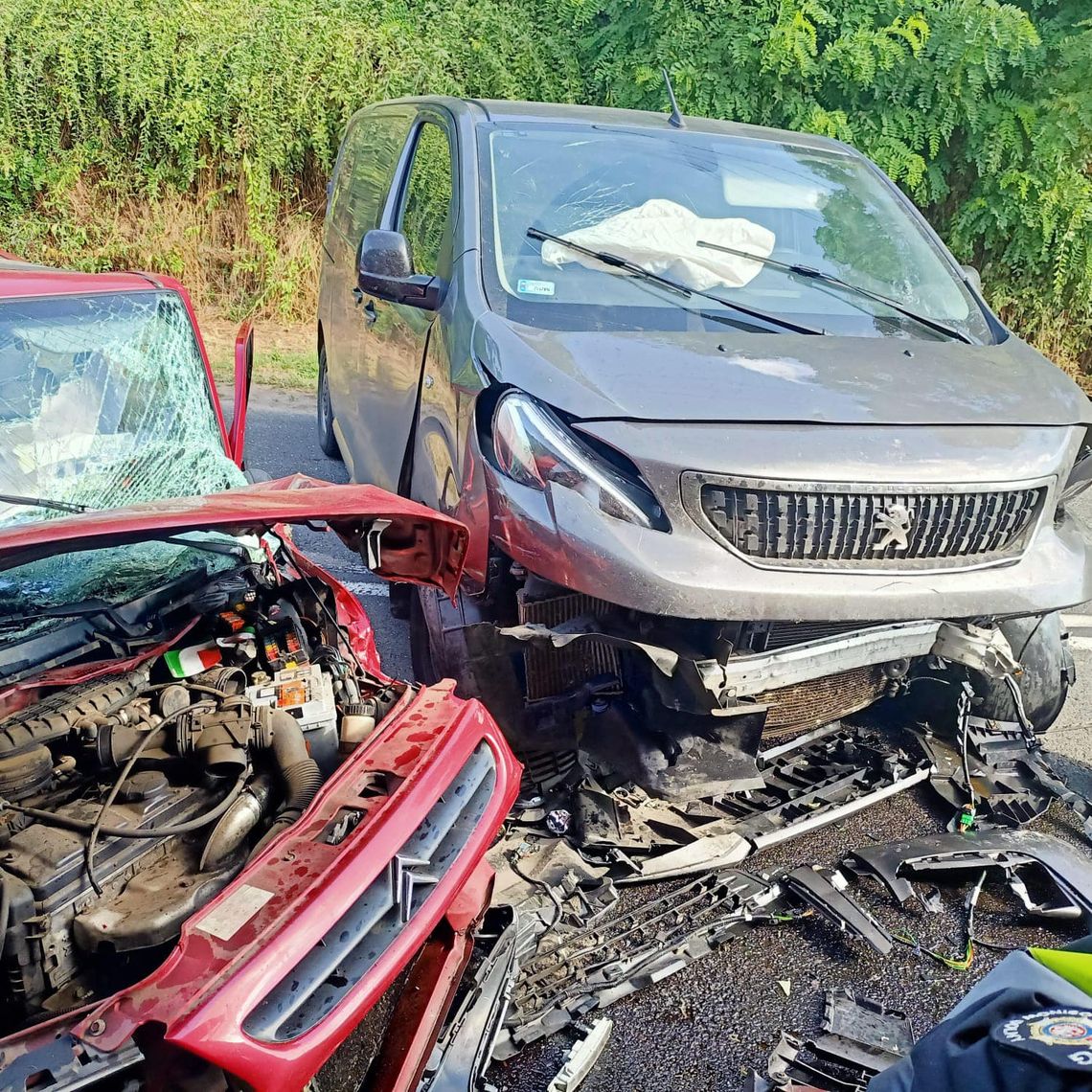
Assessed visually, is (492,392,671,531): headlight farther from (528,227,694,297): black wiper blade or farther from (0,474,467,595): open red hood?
(528,227,694,297): black wiper blade

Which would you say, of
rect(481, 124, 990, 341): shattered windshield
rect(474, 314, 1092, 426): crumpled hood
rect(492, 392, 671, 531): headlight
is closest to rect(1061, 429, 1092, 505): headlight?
rect(474, 314, 1092, 426): crumpled hood

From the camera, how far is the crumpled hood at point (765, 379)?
278 cm

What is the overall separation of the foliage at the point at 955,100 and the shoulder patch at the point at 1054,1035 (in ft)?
27.6

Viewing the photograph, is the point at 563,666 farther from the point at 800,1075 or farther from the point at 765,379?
the point at 800,1075

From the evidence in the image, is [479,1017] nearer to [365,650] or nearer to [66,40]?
[365,650]

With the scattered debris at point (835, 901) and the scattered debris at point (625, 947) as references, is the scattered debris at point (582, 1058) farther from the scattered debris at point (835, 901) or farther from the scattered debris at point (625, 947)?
the scattered debris at point (835, 901)

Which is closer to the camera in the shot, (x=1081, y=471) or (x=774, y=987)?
(x=774, y=987)

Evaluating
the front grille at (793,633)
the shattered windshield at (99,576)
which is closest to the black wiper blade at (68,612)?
the shattered windshield at (99,576)

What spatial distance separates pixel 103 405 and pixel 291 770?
159 centimetres

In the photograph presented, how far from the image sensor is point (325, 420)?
6336mm

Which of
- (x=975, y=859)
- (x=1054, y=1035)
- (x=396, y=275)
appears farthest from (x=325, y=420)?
(x=1054, y=1035)

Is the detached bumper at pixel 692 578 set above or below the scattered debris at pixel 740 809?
above

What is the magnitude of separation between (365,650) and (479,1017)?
1.00 m

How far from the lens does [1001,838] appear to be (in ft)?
9.83
